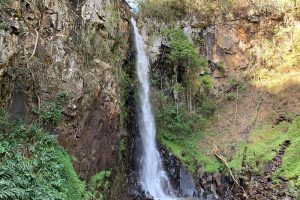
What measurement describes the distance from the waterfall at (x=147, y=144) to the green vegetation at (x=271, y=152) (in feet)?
11.1

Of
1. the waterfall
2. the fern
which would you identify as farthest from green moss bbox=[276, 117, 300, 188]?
the fern

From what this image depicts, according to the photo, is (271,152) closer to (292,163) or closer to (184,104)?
(292,163)

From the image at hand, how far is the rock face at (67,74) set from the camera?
33.8ft

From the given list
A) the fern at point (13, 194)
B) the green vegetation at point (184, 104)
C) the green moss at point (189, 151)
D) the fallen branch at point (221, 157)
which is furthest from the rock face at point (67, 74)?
the fallen branch at point (221, 157)

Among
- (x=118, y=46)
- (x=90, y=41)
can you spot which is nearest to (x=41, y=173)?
(x=90, y=41)

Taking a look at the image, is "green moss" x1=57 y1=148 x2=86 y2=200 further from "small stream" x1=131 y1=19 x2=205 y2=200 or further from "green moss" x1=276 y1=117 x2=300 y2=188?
"green moss" x1=276 y1=117 x2=300 y2=188

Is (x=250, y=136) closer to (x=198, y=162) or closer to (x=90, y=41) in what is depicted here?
(x=198, y=162)

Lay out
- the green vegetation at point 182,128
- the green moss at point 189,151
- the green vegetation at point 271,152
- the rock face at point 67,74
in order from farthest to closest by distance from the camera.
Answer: the green vegetation at point 182,128 → the green moss at point 189,151 → the green vegetation at point 271,152 → the rock face at point 67,74

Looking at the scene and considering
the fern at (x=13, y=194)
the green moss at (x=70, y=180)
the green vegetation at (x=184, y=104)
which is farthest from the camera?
the green vegetation at (x=184, y=104)

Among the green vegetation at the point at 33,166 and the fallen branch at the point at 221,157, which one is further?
the fallen branch at the point at 221,157

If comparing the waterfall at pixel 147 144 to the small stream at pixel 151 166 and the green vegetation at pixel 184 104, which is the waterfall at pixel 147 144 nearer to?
the small stream at pixel 151 166

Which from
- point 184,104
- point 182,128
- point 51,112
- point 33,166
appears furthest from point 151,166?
point 33,166

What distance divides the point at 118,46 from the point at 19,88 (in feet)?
21.9

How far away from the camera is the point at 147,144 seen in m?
16.5
